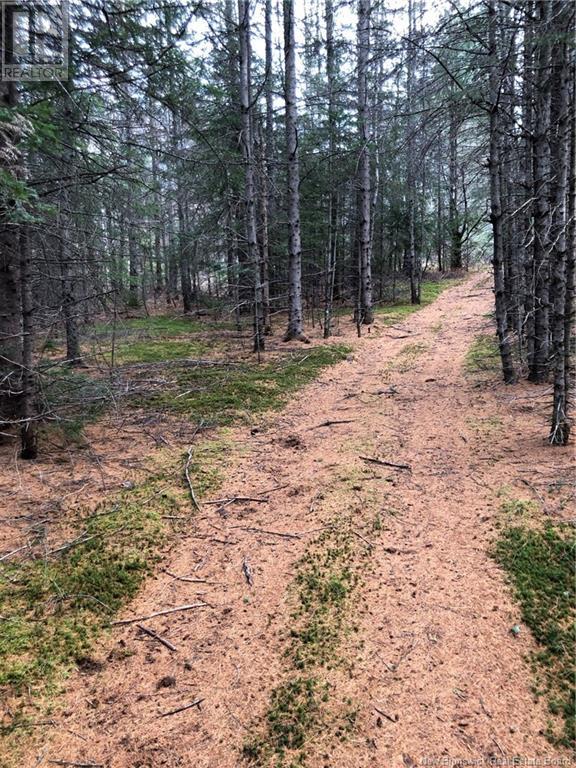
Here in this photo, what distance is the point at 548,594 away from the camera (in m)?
3.05

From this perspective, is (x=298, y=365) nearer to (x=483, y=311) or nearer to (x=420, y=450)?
(x=420, y=450)

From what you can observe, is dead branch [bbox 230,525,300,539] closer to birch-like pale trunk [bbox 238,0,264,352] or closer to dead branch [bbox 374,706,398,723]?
dead branch [bbox 374,706,398,723]

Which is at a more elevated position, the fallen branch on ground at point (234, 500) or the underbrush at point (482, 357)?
the underbrush at point (482, 357)

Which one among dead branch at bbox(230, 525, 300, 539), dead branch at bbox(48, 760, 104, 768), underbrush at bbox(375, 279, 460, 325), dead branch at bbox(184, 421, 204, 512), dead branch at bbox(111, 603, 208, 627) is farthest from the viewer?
underbrush at bbox(375, 279, 460, 325)

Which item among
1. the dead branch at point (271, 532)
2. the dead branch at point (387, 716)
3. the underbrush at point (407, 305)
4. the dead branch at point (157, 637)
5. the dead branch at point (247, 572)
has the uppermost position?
the underbrush at point (407, 305)

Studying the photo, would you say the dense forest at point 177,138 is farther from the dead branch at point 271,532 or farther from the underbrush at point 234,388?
the dead branch at point 271,532

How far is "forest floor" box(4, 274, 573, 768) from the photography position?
2.25 meters

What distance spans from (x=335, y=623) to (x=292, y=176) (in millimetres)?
12069

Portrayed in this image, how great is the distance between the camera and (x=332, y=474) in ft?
16.4

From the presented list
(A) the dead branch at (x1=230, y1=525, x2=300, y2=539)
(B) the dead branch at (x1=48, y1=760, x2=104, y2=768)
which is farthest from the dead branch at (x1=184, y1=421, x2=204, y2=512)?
(B) the dead branch at (x1=48, y1=760, x2=104, y2=768)

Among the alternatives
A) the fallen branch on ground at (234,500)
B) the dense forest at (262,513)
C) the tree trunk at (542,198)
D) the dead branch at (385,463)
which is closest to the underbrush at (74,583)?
the dense forest at (262,513)

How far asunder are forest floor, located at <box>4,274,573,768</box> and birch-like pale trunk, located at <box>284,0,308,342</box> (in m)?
7.68

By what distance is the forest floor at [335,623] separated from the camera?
2248 mm

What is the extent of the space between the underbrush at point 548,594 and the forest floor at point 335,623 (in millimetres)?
46
